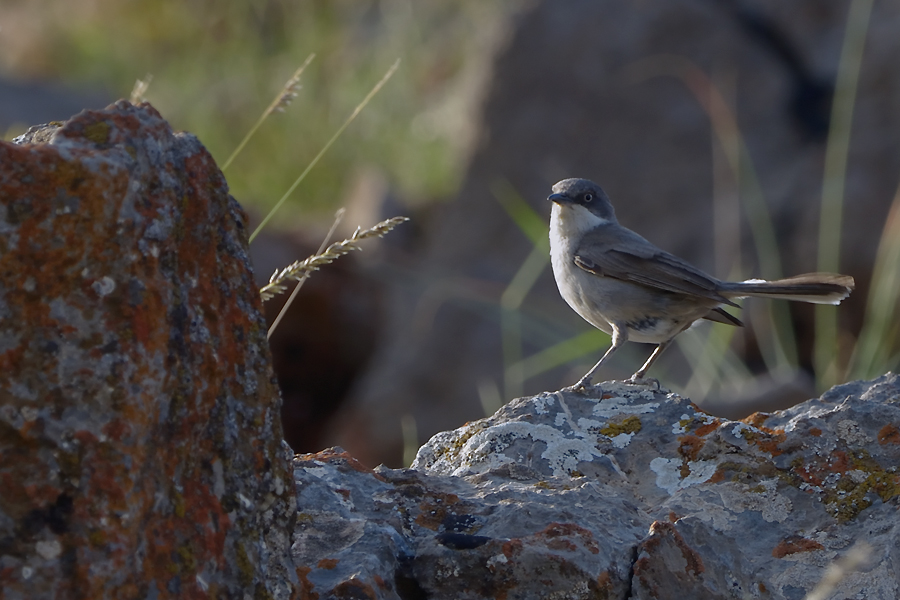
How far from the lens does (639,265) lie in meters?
5.10

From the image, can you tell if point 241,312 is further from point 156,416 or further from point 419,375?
point 419,375

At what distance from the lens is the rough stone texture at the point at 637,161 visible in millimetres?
8375

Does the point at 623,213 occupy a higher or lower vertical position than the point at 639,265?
higher

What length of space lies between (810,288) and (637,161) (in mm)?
4970

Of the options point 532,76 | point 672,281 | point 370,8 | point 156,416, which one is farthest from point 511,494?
point 370,8

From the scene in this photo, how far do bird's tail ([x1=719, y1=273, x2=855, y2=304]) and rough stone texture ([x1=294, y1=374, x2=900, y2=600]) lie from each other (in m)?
0.83

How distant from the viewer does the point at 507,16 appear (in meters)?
10.1

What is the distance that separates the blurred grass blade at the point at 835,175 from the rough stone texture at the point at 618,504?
3.14 m

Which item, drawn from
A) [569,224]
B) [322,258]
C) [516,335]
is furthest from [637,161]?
[322,258]

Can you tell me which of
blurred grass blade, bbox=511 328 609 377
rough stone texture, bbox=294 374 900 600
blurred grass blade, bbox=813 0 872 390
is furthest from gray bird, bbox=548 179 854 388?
blurred grass blade, bbox=813 0 872 390

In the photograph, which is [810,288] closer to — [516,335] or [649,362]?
[649,362]

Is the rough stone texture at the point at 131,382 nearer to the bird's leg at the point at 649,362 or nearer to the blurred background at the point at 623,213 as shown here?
→ the bird's leg at the point at 649,362

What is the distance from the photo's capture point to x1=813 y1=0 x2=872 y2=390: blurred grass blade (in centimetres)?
676

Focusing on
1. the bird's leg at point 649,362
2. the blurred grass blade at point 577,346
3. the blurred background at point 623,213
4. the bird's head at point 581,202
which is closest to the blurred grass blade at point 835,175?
the blurred background at point 623,213
